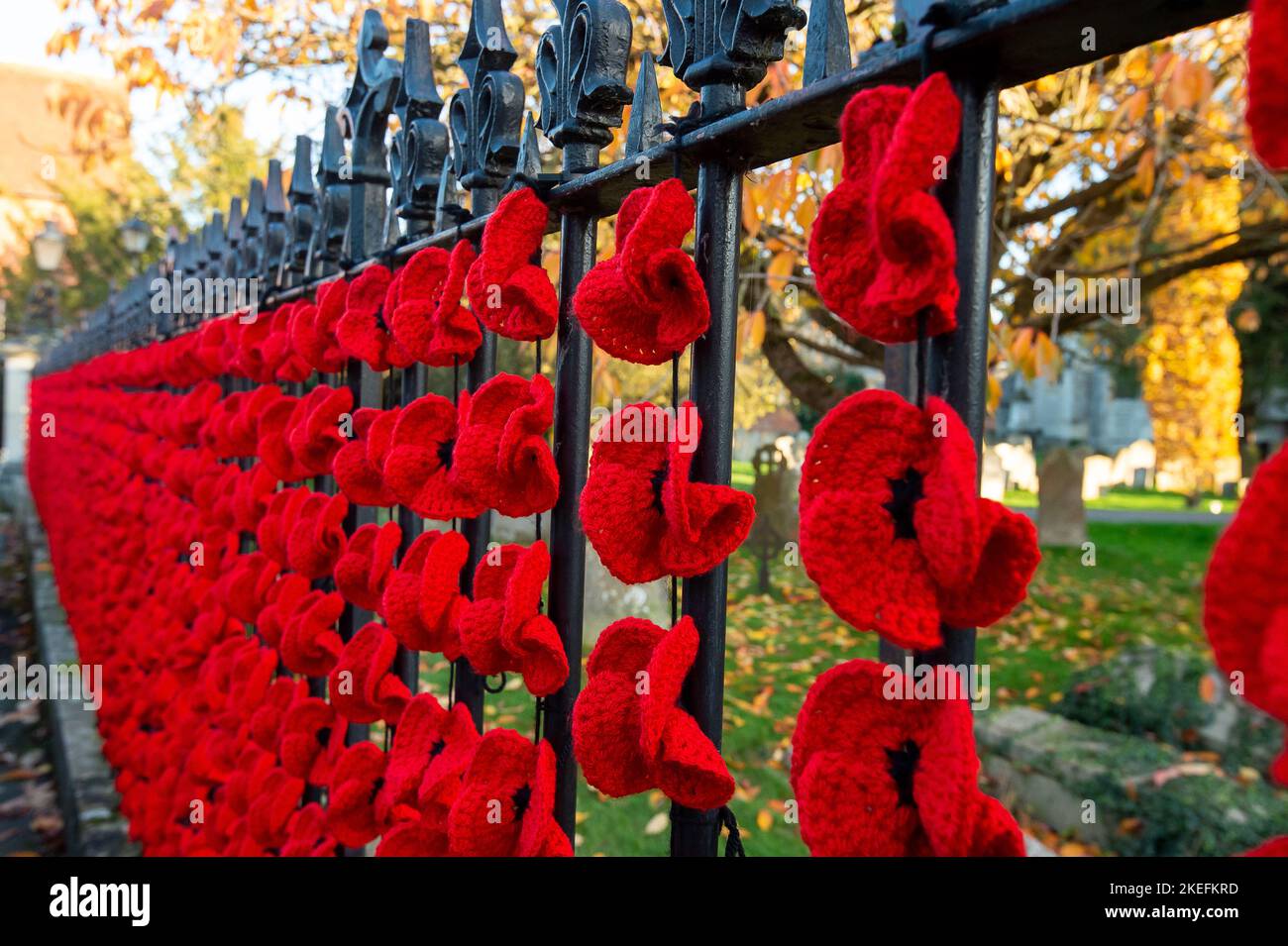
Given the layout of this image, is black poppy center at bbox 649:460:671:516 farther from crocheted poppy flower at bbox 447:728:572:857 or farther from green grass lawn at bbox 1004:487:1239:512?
green grass lawn at bbox 1004:487:1239:512

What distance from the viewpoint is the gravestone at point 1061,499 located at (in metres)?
11.2

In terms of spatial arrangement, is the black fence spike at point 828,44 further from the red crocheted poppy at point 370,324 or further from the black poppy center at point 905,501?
the red crocheted poppy at point 370,324

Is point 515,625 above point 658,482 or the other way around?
the other way around

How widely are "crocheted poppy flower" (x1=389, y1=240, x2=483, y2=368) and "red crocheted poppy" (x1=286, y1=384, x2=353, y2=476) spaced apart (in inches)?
16.1

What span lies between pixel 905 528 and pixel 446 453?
91cm

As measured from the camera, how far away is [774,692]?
19.9 feet

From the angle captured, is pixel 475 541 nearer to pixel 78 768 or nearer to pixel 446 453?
pixel 446 453

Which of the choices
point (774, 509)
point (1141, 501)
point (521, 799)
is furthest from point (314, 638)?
point (1141, 501)

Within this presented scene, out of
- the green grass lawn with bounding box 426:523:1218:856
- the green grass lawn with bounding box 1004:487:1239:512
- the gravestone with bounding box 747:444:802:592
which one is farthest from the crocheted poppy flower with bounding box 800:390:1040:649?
the green grass lawn with bounding box 1004:487:1239:512

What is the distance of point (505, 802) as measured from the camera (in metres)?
1.24

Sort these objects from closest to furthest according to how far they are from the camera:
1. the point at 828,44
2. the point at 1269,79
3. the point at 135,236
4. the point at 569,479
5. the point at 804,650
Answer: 1. the point at 1269,79
2. the point at 828,44
3. the point at 569,479
4. the point at 804,650
5. the point at 135,236

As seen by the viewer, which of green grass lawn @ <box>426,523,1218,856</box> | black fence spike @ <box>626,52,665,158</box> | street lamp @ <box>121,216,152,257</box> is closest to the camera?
black fence spike @ <box>626,52,665,158</box>

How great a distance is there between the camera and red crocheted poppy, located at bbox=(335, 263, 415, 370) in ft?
5.64

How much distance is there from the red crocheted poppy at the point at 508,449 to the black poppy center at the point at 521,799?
38 cm
